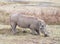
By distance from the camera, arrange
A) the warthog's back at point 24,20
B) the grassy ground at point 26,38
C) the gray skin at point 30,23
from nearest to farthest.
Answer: the grassy ground at point 26,38 → the gray skin at point 30,23 → the warthog's back at point 24,20

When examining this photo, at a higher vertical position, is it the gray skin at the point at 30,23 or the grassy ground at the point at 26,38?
the gray skin at the point at 30,23

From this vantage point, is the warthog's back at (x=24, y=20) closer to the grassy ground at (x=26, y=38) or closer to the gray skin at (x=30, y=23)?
the gray skin at (x=30, y=23)

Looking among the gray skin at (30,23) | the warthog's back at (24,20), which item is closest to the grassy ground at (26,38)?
the gray skin at (30,23)

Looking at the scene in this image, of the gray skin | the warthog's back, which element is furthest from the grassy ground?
the warthog's back

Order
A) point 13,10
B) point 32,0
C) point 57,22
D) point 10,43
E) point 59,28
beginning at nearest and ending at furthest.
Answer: point 10,43
point 59,28
point 57,22
point 13,10
point 32,0

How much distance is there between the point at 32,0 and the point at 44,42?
11239mm

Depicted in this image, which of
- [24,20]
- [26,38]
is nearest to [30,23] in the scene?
[24,20]

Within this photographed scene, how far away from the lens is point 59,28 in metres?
12.4

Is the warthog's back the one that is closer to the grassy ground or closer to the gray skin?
the gray skin

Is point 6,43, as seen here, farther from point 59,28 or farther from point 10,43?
point 59,28

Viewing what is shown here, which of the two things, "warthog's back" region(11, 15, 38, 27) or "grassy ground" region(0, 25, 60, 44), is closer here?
"grassy ground" region(0, 25, 60, 44)

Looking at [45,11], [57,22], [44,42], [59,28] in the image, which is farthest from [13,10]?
[44,42]

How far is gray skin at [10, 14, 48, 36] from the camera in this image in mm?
11045

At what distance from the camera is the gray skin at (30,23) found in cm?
1104
